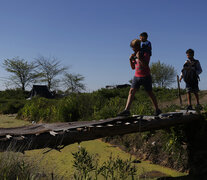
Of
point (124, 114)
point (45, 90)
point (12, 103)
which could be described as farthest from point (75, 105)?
point (45, 90)

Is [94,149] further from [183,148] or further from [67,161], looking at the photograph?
[183,148]

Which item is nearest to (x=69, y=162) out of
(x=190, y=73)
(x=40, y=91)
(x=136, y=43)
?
(x=136, y=43)

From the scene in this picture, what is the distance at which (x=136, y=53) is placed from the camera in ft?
14.4

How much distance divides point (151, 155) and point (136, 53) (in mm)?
2320

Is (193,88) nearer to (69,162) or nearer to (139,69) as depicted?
(139,69)

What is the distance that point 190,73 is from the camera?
17.4ft

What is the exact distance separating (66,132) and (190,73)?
141 inches

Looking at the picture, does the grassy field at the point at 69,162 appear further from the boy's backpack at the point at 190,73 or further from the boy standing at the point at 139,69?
the boy's backpack at the point at 190,73

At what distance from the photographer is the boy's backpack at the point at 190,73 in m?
5.27

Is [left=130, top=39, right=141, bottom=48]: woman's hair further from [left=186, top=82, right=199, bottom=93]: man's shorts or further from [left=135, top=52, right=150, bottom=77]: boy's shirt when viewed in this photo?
[left=186, top=82, right=199, bottom=93]: man's shorts

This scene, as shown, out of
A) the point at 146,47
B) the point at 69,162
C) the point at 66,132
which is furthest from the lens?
the point at 69,162

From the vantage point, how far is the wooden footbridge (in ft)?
8.78

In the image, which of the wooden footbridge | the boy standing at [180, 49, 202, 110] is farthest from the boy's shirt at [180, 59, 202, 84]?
the wooden footbridge

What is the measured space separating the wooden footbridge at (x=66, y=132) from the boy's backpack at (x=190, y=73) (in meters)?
1.46
